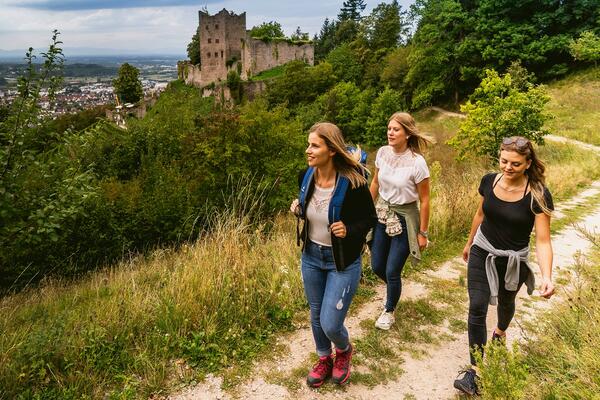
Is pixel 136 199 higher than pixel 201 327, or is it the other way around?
pixel 201 327

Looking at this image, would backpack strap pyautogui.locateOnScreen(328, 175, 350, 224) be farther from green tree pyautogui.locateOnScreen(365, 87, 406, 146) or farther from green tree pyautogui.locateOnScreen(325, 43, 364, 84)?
green tree pyautogui.locateOnScreen(325, 43, 364, 84)

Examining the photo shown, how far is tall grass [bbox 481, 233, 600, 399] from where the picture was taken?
2133 mm

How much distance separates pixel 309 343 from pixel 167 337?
118 centimetres


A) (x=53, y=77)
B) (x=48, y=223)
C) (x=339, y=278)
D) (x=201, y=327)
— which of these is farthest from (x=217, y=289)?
(x=53, y=77)

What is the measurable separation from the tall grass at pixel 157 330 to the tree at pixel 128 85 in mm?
49517

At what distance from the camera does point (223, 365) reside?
10.2 feet

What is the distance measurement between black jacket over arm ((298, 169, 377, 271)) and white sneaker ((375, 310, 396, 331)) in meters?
1.23

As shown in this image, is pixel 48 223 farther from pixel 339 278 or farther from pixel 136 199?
pixel 136 199

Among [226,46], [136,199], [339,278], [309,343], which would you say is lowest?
[136,199]

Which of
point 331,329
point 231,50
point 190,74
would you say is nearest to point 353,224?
point 331,329

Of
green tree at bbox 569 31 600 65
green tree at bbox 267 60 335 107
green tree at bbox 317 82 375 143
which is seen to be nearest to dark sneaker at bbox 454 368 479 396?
green tree at bbox 569 31 600 65

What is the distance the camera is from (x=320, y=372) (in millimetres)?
2896

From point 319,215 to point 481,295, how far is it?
48.5 inches

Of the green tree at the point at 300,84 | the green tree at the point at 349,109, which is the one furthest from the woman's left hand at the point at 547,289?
the green tree at the point at 300,84
